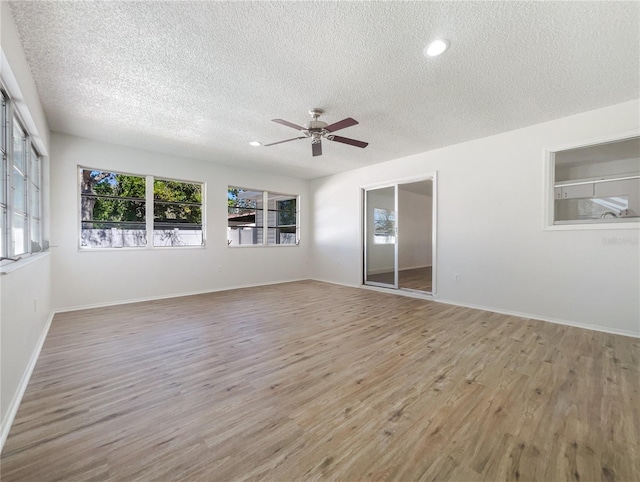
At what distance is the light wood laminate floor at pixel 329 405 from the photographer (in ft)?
4.43

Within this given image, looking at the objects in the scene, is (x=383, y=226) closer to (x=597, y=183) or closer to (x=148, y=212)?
(x=597, y=183)

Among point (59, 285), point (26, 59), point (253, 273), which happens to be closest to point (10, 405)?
point (26, 59)

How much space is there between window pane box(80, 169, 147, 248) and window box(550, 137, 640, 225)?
21.3 feet

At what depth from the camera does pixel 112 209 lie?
4.63 m

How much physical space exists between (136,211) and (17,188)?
94.5 inches

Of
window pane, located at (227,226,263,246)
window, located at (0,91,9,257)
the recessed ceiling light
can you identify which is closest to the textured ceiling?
the recessed ceiling light

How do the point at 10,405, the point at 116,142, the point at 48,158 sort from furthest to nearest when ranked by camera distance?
the point at 116,142
the point at 48,158
the point at 10,405

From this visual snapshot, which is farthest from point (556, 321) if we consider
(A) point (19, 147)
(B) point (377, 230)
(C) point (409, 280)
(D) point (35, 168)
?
(D) point (35, 168)

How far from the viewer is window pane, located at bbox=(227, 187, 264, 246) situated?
601cm

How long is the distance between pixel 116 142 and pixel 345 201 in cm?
446

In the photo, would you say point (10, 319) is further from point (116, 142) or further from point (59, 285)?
point (116, 142)

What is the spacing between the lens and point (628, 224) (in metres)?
3.15

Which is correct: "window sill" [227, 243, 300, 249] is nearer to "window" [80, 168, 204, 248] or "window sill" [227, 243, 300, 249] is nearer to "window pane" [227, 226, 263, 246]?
"window pane" [227, 226, 263, 246]

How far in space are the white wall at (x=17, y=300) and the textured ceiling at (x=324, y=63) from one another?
0.62 feet
